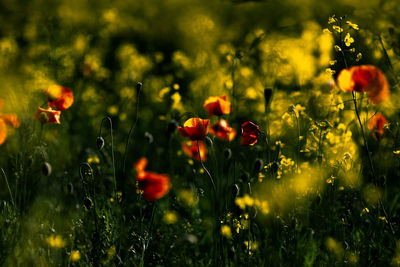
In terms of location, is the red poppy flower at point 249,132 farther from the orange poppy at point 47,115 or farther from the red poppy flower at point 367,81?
the orange poppy at point 47,115

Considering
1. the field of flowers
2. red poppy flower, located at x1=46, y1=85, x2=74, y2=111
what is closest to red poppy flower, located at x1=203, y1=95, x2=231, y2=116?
the field of flowers

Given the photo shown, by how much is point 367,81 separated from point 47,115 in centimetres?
143

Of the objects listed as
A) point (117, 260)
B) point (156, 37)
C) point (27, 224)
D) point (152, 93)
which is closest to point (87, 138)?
point (152, 93)

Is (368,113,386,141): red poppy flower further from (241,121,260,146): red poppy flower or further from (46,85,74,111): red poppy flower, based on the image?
(46,85,74,111): red poppy flower

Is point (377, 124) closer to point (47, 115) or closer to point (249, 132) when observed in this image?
point (249, 132)

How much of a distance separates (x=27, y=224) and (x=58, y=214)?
0.47 meters

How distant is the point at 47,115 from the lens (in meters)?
2.36

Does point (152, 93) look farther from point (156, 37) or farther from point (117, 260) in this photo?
point (156, 37)

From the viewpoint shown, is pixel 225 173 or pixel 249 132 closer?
pixel 249 132

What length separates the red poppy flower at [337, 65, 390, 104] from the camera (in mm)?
1917

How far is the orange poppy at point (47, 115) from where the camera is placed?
2295 millimetres

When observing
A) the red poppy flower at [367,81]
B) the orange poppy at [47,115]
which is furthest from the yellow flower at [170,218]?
the red poppy flower at [367,81]

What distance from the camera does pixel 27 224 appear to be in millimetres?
2166

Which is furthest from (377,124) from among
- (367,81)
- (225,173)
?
(225,173)
